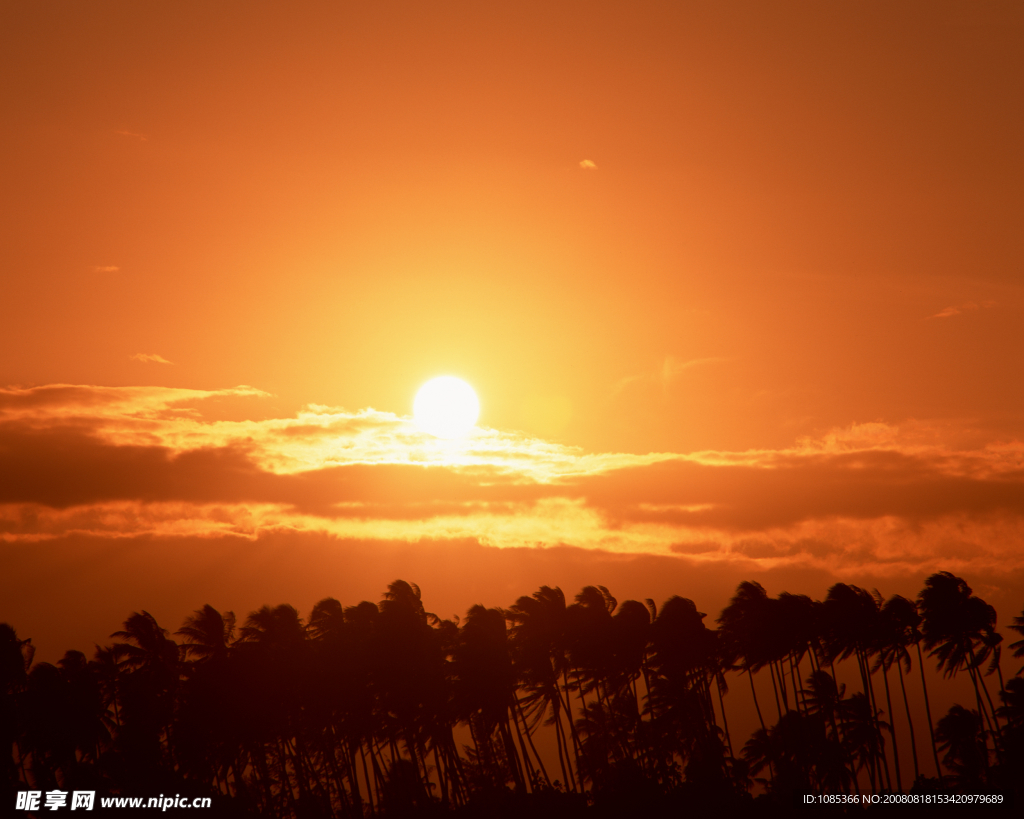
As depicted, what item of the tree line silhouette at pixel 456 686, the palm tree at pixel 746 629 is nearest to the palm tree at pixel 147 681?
the tree line silhouette at pixel 456 686

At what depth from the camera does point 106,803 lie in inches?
2309

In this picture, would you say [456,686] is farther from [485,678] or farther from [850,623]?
[850,623]

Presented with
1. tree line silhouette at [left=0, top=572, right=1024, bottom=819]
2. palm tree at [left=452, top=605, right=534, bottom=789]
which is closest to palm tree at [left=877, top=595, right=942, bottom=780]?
tree line silhouette at [left=0, top=572, right=1024, bottom=819]

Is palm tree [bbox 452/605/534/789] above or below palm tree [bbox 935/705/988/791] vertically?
above

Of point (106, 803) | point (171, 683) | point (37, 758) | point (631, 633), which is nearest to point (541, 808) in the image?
point (631, 633)

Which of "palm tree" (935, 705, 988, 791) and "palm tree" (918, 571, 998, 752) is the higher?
"palm tree" (918, 571, 998, 752)

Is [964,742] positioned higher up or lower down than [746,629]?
lower down

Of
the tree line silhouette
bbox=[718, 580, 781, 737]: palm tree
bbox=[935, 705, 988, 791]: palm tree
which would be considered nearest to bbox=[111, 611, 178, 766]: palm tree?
the tree line silhouette

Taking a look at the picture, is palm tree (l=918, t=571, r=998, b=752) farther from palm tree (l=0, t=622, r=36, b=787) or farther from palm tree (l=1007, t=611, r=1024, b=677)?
palm tree (l=0, t=622, r=36, b=787)

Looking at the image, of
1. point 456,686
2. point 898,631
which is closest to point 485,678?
point 456,686

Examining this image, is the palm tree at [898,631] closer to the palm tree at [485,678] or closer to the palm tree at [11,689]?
the palm tree at [485,678]

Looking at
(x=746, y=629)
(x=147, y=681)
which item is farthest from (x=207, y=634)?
(x=746, y=629)

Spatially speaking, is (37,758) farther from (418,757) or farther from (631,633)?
(631,633)

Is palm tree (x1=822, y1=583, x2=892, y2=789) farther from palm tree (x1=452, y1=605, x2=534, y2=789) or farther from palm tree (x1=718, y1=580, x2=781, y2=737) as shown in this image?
palm tree (x1=452, y1=605, x2=534, y2=789)
